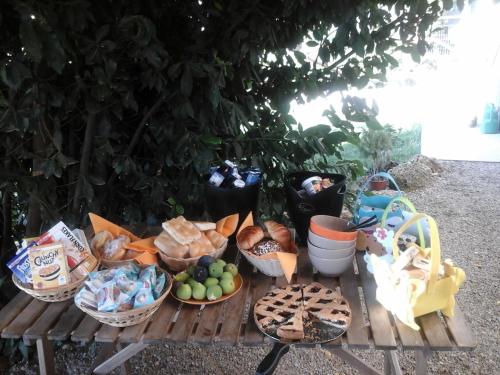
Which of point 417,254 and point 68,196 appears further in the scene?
point 68,196

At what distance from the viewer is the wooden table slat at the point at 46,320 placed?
3.85 feet

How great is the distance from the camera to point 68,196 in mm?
2076

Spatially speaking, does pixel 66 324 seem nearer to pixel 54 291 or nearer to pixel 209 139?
pixel 54 291

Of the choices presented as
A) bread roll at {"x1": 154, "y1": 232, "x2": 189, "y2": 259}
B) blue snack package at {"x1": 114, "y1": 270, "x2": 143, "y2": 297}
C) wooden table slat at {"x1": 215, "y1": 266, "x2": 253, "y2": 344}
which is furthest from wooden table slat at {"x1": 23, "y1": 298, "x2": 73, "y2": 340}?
wooden table slat at {"x1": 215, "y1": 266, "x2": 253, "y2": 344}

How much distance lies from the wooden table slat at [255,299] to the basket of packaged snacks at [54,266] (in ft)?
1.68

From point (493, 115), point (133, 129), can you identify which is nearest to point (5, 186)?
point (133, 129)

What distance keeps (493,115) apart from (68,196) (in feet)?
25.1

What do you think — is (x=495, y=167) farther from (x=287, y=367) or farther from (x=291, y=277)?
(x=291, y=277)

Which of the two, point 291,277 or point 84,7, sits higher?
point 84,7

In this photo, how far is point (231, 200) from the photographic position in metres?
1.61

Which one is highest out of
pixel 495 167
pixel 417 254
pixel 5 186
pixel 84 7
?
pixel 84 7

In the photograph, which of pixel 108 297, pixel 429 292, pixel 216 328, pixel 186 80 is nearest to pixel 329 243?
pixel 429 292

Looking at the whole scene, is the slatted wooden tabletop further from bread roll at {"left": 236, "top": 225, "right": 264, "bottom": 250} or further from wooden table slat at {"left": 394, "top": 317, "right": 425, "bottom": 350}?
bread roll at {"left": 236, "top": 225, "right": 264, "bottom": 250}

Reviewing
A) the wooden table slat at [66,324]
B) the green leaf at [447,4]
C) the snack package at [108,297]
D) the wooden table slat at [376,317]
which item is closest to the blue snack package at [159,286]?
the snack package at [108,297]
